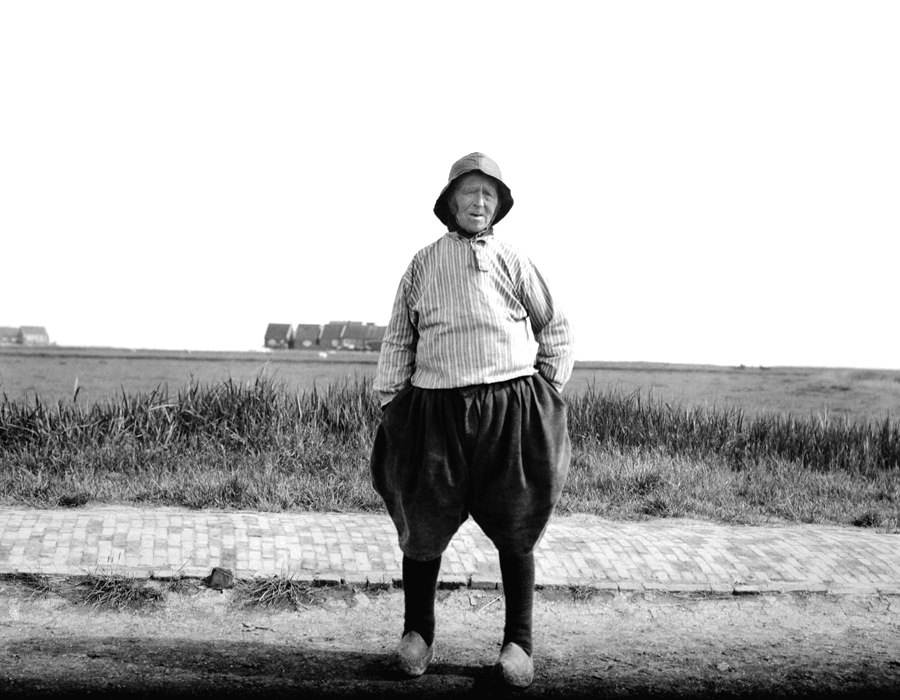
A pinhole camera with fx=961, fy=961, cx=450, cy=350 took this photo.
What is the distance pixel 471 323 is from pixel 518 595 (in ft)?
3.94

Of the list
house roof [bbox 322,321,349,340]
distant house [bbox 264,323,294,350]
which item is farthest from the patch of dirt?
distant house [bbox 264,323,294,350]

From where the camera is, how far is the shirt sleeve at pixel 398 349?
4.18 metres

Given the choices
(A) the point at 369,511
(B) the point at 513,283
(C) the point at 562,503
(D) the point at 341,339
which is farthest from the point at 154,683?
(D) the point at 341,339

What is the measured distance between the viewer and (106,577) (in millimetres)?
5324

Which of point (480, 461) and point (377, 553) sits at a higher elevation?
point (480, 461)

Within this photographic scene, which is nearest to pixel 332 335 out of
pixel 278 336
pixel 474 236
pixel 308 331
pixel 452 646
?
pixel 308 331

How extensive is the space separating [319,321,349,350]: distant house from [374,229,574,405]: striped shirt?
111 feet

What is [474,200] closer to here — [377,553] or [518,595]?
[518,595]

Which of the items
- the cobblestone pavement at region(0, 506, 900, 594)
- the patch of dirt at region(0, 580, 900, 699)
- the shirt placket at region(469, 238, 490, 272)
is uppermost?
the shirt placket at region(469, 238, 490, 272)

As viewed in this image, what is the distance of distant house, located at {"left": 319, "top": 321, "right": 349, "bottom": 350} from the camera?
38.4 meters

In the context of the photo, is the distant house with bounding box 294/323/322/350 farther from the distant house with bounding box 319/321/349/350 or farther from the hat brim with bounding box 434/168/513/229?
the hat brim with bounding box 434/168/513/229

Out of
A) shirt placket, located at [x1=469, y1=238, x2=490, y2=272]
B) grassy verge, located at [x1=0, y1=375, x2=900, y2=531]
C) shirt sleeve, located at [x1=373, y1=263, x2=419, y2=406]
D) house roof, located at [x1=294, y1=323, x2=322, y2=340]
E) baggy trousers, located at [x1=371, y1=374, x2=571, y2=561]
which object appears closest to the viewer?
baggy trousers, located at [x1=371, y1=374, x2=571, y2=561]

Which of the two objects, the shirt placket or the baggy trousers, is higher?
the shirt placket

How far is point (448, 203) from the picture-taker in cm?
422
